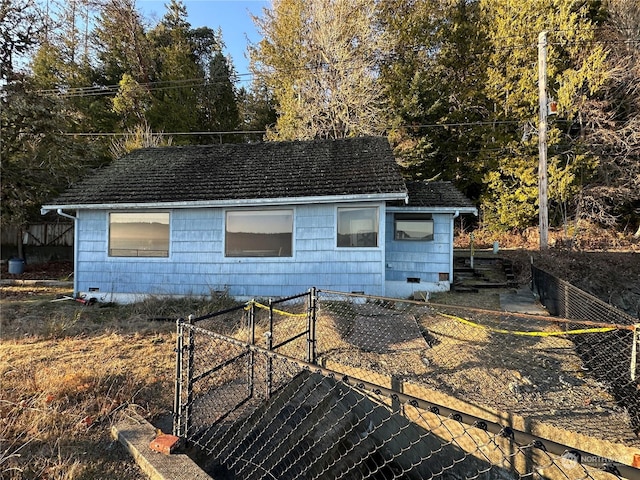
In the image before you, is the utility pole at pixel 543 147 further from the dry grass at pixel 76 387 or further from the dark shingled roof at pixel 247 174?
the dry grass at pixel 76 387

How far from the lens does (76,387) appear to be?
378 centimetres

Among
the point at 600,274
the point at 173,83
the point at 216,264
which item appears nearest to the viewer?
the point at 216,264

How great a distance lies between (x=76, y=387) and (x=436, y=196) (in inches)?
381

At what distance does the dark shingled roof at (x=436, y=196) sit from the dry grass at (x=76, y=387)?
7.32 metres

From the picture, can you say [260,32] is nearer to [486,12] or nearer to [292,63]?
[292,63]

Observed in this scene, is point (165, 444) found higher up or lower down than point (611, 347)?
lower down

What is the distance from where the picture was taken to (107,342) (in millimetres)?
5738

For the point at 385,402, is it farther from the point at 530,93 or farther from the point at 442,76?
the point at 442,76

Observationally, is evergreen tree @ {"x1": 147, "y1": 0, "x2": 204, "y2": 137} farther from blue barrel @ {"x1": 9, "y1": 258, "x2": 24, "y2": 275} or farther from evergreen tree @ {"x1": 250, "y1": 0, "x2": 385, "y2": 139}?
blue barrel @ {"x1": 9, "y1": 258, "x2": 24, "y2": 275}

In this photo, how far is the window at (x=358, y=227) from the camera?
28.5ft

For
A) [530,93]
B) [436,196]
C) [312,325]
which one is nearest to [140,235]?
[312,325]

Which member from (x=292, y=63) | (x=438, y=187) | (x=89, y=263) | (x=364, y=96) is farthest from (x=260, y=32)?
(x=89, y=263)

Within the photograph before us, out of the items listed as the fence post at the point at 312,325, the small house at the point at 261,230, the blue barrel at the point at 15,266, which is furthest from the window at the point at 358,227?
the blue barrel at the point at 15,266

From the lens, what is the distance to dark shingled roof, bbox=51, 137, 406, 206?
8914mm
